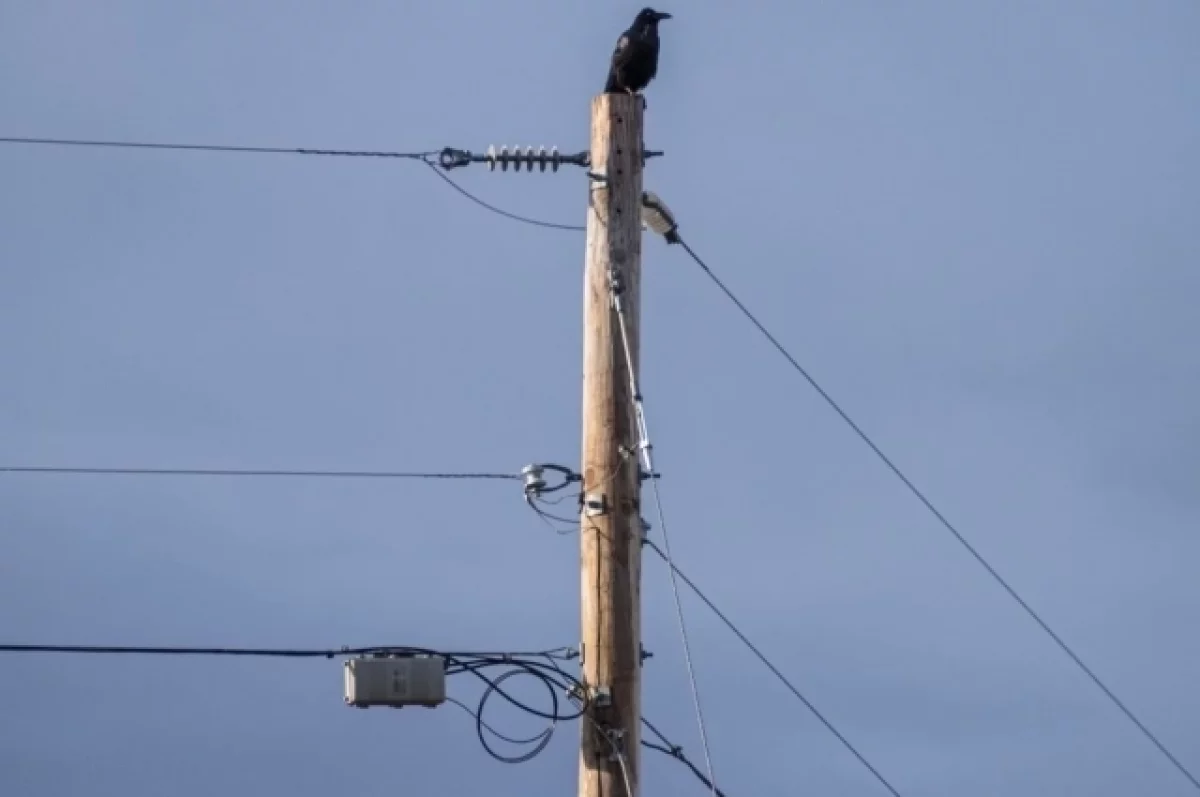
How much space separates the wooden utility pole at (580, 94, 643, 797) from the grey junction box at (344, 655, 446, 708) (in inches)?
34.6

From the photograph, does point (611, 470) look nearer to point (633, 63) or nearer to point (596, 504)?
point (596, 504)

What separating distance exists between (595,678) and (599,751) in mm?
381

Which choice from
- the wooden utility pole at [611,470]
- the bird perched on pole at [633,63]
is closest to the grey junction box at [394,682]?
the wooden utility pole at [611,470]

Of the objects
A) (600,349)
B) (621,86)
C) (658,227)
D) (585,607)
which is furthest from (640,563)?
(621,86)

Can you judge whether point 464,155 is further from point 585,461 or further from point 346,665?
point 346,665

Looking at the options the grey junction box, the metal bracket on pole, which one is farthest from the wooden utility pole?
the grey junction box

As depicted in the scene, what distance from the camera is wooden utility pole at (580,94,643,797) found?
12258 millimetres

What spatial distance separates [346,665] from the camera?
497 inches

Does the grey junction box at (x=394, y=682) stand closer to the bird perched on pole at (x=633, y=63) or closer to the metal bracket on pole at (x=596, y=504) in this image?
the metal bracket on pole at (x=596, y=504)

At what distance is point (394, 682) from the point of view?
12.6 metres

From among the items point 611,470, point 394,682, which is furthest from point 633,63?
point 394,682

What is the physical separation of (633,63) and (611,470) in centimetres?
273

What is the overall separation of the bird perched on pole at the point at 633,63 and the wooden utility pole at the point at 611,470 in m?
0.80

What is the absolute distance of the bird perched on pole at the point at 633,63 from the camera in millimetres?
13828
